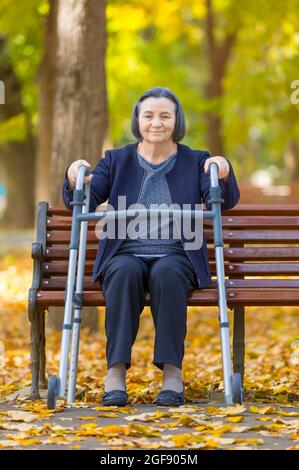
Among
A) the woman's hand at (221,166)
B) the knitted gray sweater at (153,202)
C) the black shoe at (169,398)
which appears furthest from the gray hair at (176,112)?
the black shoe at (169,398)

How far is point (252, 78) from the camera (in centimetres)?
1867

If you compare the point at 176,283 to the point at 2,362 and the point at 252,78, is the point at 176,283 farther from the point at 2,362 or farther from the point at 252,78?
the point at 252,78

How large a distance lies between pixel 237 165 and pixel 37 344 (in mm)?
41617

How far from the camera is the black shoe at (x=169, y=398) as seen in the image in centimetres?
518

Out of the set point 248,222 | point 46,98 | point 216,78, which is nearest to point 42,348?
point 248,222

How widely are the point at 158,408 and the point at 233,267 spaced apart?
111cm

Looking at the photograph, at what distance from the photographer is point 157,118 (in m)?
5.59

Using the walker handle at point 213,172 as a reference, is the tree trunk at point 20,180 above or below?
above

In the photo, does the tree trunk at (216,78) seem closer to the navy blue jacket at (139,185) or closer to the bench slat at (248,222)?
the bench slat at (248,222)

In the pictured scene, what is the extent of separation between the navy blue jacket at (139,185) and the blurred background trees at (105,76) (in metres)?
3.14

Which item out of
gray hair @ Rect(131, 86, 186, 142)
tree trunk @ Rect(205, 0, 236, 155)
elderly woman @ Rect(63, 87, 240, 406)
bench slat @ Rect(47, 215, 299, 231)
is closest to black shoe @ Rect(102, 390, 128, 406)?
elderly woman @ Rect(63, 87, 240, 406)

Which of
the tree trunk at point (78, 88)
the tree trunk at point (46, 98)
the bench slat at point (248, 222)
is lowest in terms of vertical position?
the bench slat at point (248, 222)

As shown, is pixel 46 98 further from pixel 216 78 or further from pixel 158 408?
pixel 158 408

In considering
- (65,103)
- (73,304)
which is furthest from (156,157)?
(65,103)
